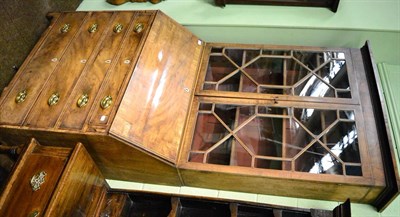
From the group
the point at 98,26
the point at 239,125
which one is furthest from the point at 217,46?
the point at 98,26

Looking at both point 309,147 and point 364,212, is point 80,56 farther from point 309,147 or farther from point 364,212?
point 364,212

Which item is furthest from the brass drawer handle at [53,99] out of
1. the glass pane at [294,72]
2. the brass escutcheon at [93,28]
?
the glass pane at [294,72]

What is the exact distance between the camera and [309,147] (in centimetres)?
173

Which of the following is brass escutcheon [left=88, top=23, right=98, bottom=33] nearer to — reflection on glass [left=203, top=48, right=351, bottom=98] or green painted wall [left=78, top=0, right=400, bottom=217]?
green painted wall [left=78, top=0, right=400, bottom=217]

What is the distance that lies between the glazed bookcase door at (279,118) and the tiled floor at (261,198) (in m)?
0.06

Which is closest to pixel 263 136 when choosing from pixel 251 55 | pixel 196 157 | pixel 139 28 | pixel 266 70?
pixel 196 157

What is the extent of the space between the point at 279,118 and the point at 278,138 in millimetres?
131

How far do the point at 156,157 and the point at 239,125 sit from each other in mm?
541

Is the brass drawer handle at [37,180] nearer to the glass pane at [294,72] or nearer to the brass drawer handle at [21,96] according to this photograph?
the brass drawer handle at [21,96]

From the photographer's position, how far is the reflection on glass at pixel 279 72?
6.46ft

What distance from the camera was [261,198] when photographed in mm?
1749

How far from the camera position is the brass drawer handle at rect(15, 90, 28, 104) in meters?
1.73

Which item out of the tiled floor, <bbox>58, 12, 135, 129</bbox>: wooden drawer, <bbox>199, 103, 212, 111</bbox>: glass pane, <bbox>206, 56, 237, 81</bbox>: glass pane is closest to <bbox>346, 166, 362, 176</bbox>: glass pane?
the tiled floor

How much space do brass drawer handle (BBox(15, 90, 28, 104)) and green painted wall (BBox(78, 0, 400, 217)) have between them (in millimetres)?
1173
